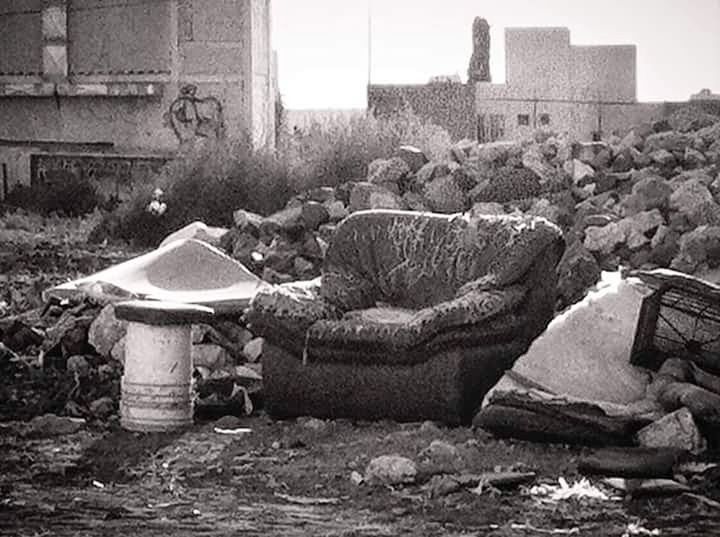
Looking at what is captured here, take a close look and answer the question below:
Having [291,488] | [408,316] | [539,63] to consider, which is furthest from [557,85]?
[291,488]

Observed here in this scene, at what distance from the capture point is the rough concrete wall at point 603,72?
103ft

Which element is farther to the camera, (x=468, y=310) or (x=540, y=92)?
(x=540, y=92)

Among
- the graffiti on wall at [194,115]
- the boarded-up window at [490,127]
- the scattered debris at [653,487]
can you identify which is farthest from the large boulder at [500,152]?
the boarded-up window at [490,127]

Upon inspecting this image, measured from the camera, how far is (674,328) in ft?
30.3

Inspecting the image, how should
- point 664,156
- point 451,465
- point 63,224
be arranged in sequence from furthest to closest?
point 63,224
point 664,156
point 451,465

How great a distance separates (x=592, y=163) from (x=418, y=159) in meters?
1.85

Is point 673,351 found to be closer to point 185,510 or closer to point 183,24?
point 185,510

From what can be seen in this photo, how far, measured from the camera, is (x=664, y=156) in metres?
16.2

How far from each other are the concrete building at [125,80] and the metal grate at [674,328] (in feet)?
51.9

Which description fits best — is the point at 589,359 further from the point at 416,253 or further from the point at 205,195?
the point at 205,195

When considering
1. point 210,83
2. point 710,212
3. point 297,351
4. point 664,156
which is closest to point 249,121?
point 210,83

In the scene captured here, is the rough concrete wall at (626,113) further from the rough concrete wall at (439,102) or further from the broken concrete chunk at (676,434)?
the broken concrete chunk at (676,434)

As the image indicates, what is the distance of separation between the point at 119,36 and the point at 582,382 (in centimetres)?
1923

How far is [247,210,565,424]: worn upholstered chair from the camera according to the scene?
9.41 meters
